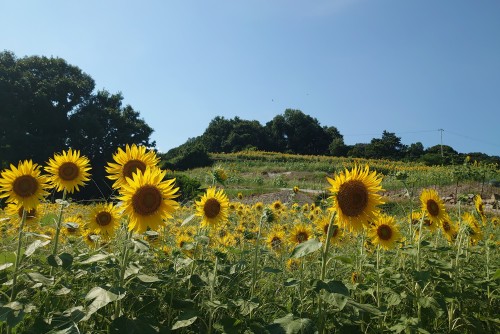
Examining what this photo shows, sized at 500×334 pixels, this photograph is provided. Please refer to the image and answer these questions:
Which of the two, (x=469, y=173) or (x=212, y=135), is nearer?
(x=469, y=173)

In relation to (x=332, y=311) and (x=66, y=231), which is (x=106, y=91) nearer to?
(x=66, y=231)

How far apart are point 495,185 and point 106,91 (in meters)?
26.3

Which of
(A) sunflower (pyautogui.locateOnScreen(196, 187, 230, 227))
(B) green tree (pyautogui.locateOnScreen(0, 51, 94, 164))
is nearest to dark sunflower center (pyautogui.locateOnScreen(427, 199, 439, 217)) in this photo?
(A) sunflower (pyautogui.locateOnScreen(196, 187, 230, 227))

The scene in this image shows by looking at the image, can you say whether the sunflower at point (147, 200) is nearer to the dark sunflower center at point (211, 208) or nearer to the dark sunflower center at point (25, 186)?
the dark sunflower center at point (211, 208)

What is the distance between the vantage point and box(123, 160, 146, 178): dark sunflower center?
259cm

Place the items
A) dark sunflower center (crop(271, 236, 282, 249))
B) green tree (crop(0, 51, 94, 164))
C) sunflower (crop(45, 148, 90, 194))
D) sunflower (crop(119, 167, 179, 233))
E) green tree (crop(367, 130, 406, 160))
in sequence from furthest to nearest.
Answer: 1. green tree (crop(367, 130, 406, 160))
2. green tree (crop(0, 51, 94, 164))
3. dark sunflower center (crop(271, 236, 282, 249))
4. sunflower (crop(45, 148, 90, 194))
5. sunflower (crop(119, 167, 179, 233))

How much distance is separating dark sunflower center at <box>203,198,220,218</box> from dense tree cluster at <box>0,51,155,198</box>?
21854 millimetres

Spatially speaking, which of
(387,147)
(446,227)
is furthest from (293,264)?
(387,147)

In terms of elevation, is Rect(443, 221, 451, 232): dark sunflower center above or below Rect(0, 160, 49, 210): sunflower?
below

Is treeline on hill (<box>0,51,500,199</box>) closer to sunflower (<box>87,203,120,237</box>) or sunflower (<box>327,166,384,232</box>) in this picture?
sunflower (<box>87,203,120,237</box>)

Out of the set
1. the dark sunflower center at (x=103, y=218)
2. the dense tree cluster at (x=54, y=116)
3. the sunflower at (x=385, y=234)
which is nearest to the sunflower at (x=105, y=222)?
the dark sunflower center at (x=103, y=218)

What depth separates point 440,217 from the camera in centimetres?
335

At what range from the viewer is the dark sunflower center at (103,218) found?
10.9ft

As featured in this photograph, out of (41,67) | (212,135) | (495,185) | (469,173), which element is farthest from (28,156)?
(212,135)
